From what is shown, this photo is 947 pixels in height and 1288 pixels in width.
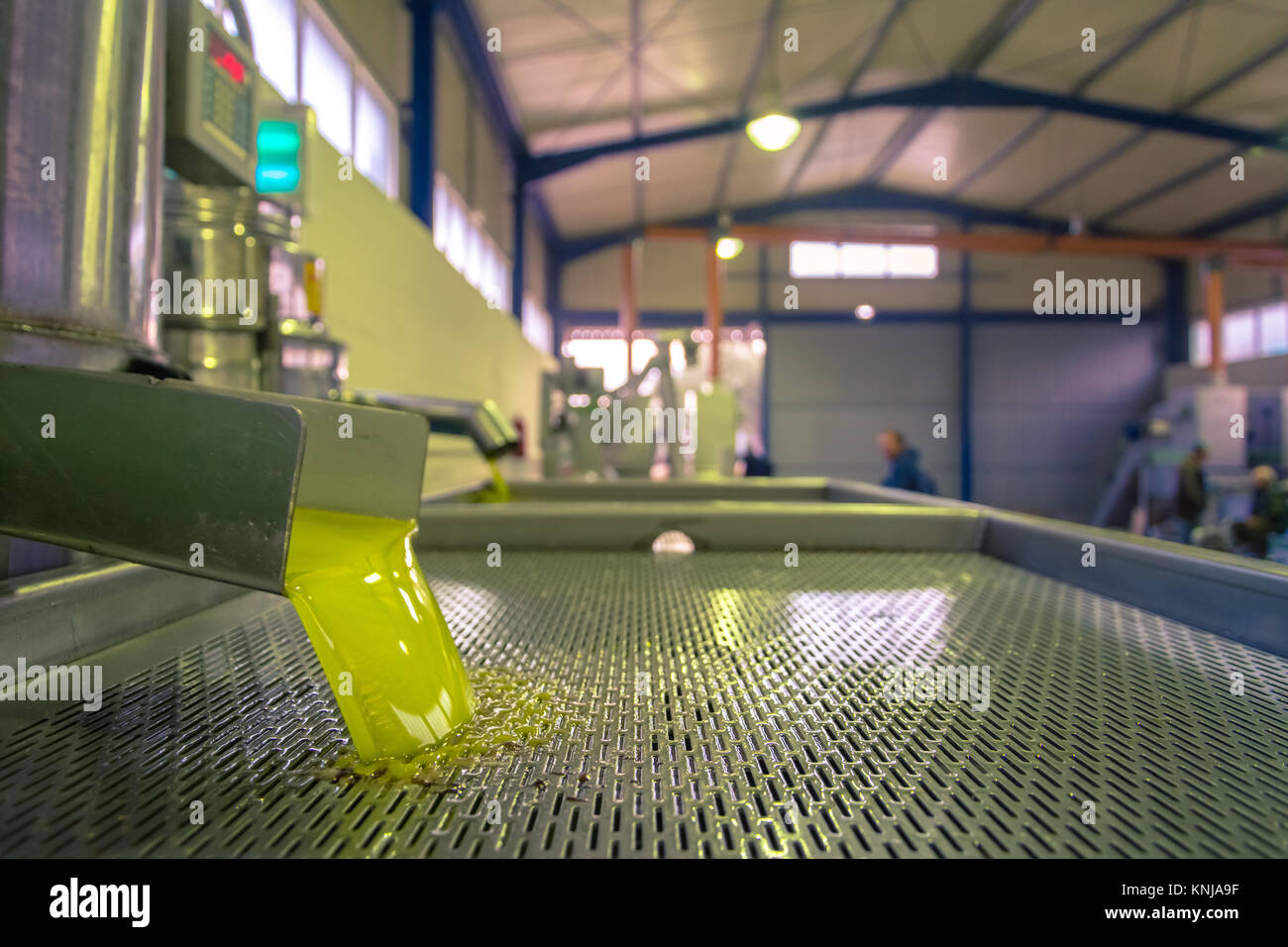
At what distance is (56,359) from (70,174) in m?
0.20

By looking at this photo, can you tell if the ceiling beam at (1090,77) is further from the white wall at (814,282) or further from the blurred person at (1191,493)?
the blurred person at (1191,493)

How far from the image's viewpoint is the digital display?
108 cm

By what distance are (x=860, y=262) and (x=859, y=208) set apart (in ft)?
2.74

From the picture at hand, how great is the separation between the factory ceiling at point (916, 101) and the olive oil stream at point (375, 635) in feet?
15.3

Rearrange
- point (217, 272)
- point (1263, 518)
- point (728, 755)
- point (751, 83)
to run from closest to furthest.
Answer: point (728, 755) → point (217, 272) → point (1263, 518) → point (751, 83)

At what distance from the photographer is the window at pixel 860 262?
1152cm

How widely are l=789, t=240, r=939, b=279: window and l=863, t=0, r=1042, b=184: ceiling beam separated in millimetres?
1309

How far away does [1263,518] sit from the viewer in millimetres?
5840

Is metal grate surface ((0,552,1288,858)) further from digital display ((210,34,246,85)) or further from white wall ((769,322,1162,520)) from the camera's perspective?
white wall ((769,322,1162,520))

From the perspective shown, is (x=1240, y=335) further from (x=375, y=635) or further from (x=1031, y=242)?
(x=375, y=635)

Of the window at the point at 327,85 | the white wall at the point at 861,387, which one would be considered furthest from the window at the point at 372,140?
the white wall at the point at 861,387

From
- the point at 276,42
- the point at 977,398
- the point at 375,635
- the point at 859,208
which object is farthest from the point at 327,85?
the point at 977,398
